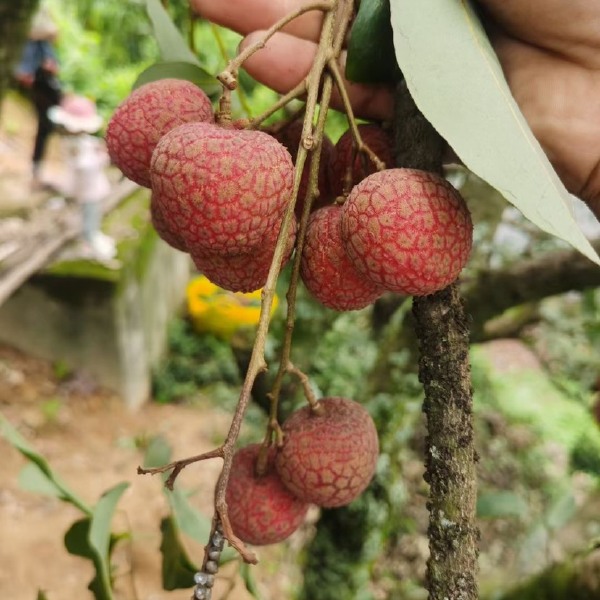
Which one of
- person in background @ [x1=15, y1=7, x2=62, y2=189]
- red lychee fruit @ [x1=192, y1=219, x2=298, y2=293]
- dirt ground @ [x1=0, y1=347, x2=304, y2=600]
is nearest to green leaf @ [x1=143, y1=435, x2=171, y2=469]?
red lychee fruit @ [x1=192, y1=219, x2=298, y2=293]

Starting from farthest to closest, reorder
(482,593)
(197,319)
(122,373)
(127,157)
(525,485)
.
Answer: (197,319)
(122,373)
(525,485)
(482,593)
(127,157)

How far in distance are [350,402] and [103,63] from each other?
6.32 meters

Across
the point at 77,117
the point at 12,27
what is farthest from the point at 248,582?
the point at 77,117

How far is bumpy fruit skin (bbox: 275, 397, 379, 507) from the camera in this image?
65 centimetres

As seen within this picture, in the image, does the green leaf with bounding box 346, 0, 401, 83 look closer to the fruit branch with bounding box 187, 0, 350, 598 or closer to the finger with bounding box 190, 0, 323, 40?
the fruit branch with bounding box 187, 0, 350, 598

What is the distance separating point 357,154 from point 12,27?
1.46 metres

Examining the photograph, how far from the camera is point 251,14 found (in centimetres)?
84

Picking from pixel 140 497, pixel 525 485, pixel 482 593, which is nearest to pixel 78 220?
pixel 140 497

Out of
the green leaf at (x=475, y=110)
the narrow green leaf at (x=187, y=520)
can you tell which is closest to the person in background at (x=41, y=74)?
the narrow green leaf at (x=187, y=520)

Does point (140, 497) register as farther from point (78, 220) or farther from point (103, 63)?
point (103, 63)

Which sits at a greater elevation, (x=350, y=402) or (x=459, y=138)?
(x=459, y=138)

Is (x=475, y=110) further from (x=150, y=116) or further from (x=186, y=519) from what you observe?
(x=186, y=519)

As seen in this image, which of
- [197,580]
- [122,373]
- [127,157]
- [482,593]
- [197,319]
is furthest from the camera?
[197,319]

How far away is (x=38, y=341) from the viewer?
143 inches
